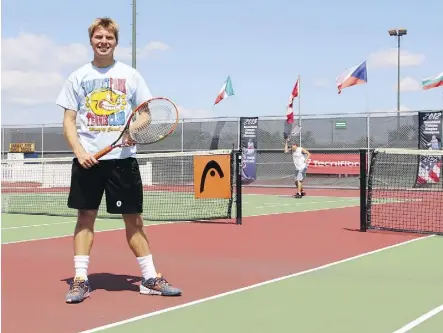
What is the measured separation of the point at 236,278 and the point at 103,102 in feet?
6.46

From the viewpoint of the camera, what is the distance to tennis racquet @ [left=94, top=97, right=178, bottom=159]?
5.05 meters

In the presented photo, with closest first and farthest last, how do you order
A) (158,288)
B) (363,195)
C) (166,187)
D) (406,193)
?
(158,288)
(363,195)
(406,193)
(166,187)

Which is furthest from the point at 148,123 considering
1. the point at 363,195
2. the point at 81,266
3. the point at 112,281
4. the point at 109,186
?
the point at 363,195

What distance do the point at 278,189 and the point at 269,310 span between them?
Result: 21.0m

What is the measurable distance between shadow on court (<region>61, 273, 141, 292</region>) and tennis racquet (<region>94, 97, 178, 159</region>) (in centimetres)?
119

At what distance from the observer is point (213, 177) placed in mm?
11961

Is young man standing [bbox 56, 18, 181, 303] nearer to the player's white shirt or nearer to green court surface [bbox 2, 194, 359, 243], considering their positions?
green court surface [bbox 2, 194, 359, 243]

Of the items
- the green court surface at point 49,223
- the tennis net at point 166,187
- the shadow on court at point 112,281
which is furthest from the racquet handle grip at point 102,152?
the tennis net at point 166,187

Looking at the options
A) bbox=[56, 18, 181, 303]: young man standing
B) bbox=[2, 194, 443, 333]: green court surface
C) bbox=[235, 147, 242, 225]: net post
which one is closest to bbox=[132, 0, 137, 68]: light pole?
bbox=[235, 147, 242, 225]: net post

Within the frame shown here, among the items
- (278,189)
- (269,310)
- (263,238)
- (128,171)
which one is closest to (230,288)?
(269,310)

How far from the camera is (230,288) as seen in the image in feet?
18.2

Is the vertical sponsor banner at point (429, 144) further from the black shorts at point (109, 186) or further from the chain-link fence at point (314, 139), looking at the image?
the black shorts at point (109, 186)

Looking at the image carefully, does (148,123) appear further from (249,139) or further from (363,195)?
(249,139)

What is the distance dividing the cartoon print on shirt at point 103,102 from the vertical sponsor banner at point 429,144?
61.1 ft
